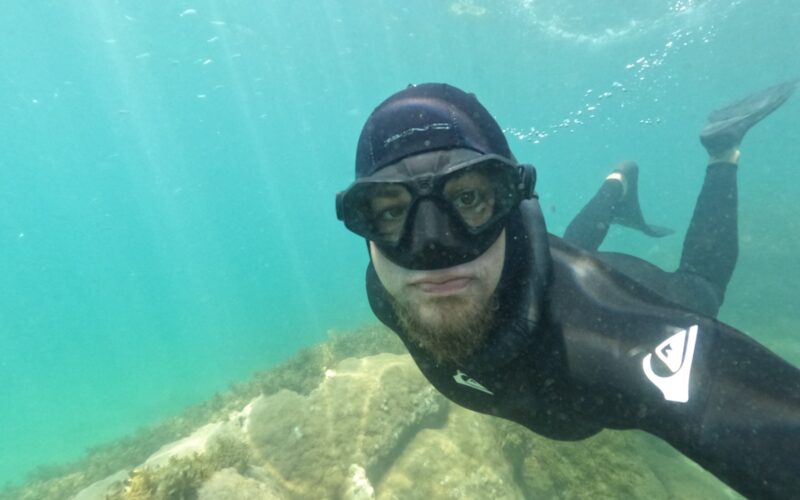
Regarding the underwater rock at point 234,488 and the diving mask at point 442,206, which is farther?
the underwater rock at point 234,488

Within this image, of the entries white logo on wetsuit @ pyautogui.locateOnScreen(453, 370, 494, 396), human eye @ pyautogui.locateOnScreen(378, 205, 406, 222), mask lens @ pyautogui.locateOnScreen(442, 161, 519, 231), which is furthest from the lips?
white logo on wetsuit @ pyautogui.locateOnScreen(453, 370, 494, 396)

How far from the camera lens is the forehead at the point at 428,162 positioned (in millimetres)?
2576

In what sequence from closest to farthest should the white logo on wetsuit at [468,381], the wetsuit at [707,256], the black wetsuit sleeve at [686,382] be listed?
the black wetsuit sleeve at [686,382]
the white logo on wetsuit at [468,381]
the wetsuit at [707,256]

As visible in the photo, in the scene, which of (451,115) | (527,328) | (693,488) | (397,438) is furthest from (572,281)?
(693,488)

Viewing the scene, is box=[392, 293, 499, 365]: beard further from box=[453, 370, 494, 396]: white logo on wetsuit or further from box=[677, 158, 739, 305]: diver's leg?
box=[677, 158, 739, 305]: diver's leg

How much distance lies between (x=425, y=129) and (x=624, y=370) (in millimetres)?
1789

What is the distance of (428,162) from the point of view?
8.49 ft

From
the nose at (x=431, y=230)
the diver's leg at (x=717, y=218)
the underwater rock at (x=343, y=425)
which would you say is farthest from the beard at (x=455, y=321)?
the diver's leg at (x=717, y=218)

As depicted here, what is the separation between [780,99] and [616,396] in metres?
10.9

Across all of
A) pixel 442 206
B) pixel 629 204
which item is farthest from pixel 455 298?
pixel 629 204

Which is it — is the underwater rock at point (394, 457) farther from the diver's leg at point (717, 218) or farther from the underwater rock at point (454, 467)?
the diver's leg at point (717, 218)

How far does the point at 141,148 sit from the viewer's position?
268 feet

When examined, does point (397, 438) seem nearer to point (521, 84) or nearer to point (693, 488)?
point (693, 488)

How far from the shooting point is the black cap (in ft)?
8.73
